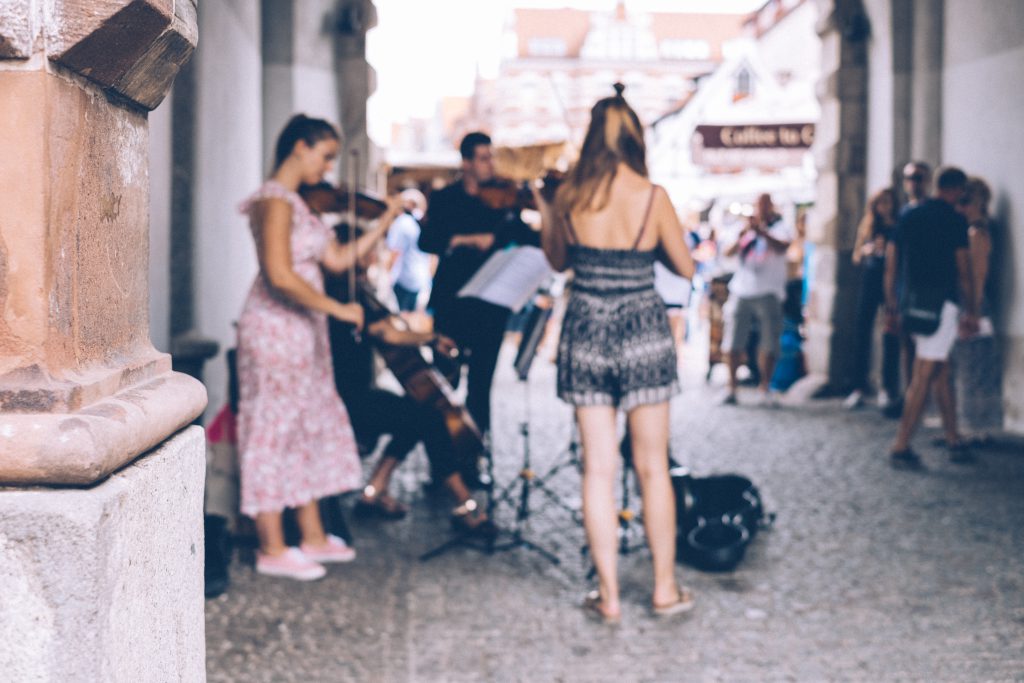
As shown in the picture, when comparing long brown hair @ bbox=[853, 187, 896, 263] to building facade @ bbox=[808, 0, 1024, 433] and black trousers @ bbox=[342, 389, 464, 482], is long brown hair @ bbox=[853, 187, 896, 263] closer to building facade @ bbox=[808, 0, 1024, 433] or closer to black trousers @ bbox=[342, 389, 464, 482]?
building facade @ bbox=[808, 0, 1024, 433]

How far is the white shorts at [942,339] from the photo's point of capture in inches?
290

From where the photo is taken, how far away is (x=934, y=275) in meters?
7.34

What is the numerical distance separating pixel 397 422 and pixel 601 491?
68.4 inches

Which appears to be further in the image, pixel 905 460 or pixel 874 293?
pixel 874 293

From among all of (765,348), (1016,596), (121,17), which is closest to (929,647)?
(1016,596)

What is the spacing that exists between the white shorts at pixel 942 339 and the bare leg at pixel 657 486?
3.55 m

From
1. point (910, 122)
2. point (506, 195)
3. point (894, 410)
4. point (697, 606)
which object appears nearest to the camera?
point (697, 606)

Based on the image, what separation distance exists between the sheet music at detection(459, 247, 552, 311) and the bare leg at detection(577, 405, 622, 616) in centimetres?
95

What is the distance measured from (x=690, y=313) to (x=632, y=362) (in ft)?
50.4

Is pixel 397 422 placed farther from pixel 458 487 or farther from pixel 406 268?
pixel 406 268

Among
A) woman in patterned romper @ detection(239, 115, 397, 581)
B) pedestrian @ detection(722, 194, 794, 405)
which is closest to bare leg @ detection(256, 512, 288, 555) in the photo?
woman in patterned romper @ detection(239, 115, 397, 581)

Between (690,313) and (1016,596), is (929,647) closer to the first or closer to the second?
(1016,596)

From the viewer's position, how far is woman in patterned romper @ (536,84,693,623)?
426cm

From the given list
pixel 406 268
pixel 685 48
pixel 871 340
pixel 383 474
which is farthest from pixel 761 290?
pixel 685 48
